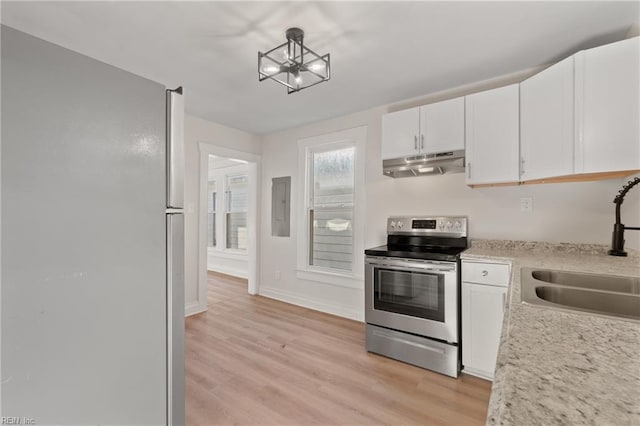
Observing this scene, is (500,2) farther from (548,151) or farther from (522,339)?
(522,339)

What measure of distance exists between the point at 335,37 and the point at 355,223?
1965mm

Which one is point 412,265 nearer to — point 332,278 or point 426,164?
point 426,164

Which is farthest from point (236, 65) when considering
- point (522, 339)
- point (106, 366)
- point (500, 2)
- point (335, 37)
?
point (522, 339)

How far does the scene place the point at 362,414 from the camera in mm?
1722

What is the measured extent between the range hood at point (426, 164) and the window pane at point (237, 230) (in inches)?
143

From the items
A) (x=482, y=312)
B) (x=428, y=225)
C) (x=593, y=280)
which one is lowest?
(x=482, y=312)

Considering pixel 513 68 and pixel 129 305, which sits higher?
pixel 513 68

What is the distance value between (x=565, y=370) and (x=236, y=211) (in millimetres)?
5677

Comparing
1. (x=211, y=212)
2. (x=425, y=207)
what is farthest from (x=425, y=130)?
(x=211, y=212)

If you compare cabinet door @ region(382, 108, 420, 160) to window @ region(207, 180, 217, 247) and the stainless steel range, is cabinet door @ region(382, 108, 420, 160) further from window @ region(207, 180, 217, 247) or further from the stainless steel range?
window @ region(207, 180, 217, 247)

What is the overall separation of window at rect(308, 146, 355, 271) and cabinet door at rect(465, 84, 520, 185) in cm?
140

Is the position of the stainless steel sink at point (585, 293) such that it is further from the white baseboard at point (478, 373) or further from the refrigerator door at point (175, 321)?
the refrigerator door at point (175, 321)

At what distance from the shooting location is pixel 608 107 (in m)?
1.69

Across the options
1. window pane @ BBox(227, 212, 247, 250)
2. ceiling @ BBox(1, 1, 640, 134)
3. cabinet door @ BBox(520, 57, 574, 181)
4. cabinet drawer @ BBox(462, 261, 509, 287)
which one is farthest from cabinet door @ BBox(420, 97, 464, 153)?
window pane @ BBox(227, 212, 247, 250)
